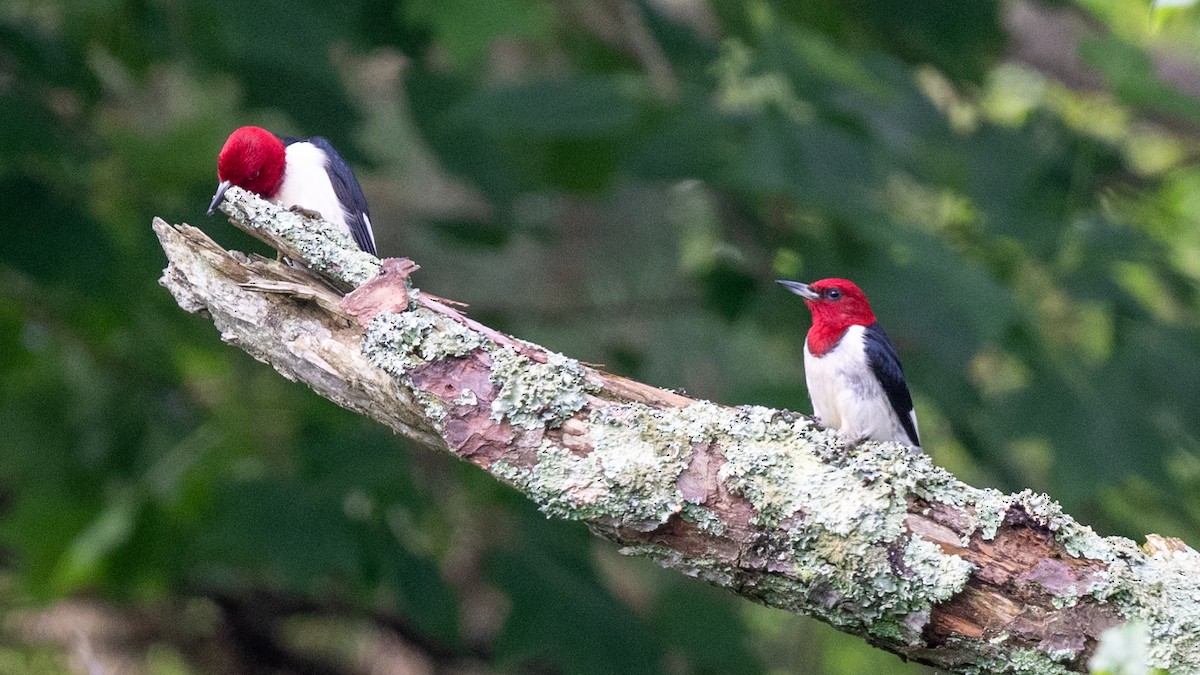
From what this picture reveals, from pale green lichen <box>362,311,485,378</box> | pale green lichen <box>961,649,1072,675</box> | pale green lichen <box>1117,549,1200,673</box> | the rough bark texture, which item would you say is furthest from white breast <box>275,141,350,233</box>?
pale green lichen <box>1117,549,1200,673</box>

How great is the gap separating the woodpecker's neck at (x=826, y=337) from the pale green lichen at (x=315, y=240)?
5.33 feet

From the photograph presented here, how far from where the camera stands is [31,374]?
5.88 meters

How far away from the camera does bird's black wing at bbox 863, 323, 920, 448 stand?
3.94 m

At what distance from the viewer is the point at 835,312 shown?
4.05 m

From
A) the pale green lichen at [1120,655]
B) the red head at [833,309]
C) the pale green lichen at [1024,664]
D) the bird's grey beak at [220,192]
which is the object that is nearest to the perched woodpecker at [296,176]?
the bird's grey beak at [220,192]

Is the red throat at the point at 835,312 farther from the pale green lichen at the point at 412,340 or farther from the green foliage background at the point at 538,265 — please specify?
the pale green lichen at the point at 412,340

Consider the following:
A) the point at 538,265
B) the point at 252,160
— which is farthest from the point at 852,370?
the point at 538,265

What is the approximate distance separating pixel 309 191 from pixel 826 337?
167 centimetres

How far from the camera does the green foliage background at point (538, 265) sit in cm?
478

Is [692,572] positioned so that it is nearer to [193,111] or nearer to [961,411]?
[961,411]

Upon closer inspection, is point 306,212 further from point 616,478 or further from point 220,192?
point 616,478

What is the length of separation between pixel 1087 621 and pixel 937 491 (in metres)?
0.36

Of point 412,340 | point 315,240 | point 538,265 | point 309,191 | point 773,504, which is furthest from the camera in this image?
point 538,265

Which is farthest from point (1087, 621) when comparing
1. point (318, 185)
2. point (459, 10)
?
point (459, 10)
